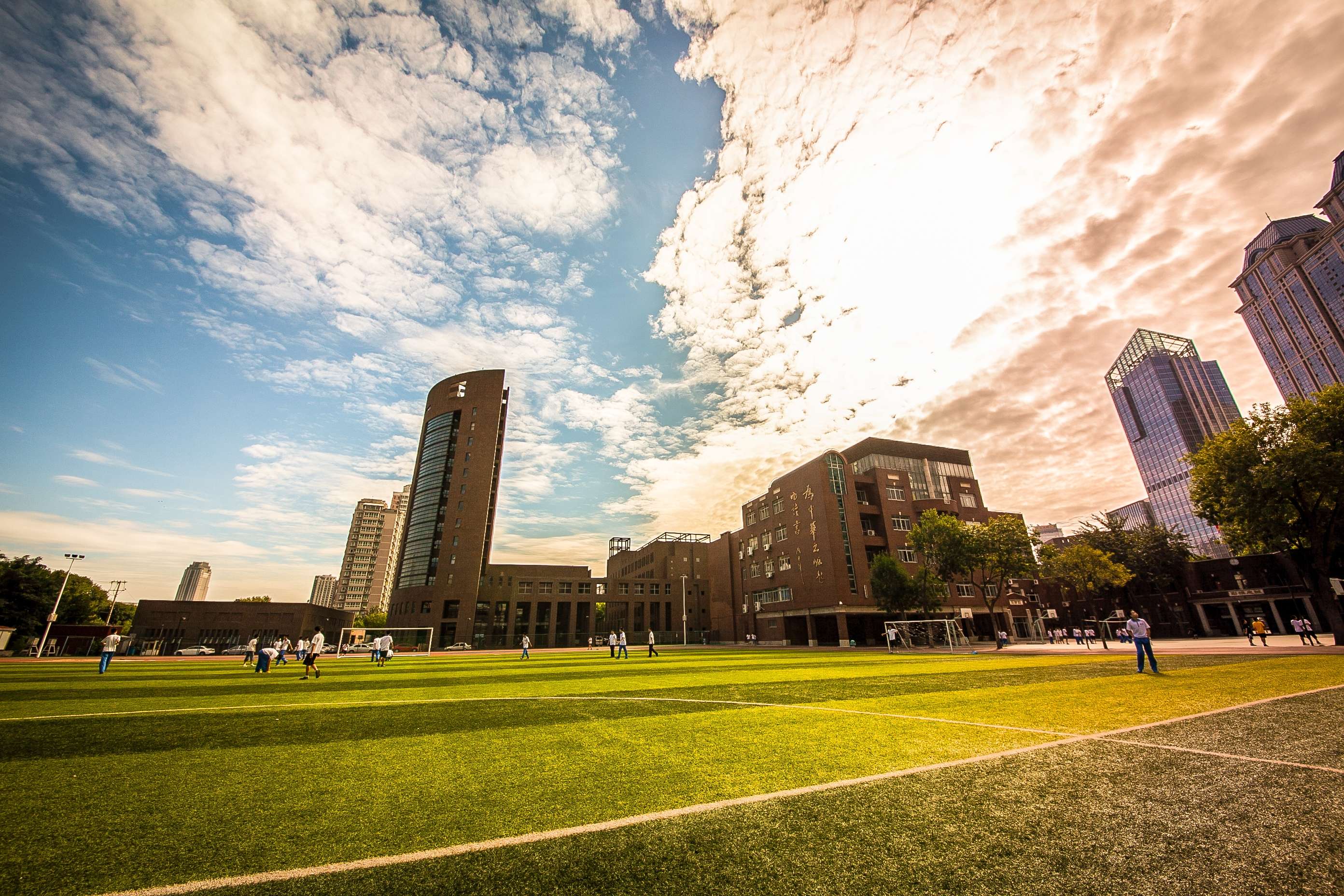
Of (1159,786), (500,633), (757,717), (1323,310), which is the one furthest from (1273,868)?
(1323,310)

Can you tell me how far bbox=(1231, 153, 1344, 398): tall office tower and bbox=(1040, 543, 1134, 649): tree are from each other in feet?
230

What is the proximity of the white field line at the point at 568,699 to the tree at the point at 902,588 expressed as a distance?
45337 millimetres

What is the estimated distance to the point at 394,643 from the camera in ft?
262

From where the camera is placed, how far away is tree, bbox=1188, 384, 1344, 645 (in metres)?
23.7

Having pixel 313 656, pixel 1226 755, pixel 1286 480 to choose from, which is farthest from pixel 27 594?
pixel 1286 480

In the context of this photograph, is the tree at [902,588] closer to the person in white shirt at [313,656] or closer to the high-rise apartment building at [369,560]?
the person in white shirt at [313,656]

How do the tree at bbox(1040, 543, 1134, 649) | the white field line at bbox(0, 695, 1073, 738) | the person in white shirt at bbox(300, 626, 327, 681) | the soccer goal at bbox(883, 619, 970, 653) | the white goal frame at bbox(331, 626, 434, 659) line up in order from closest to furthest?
the white field line at bbox(0, 695, 1073, 738), the person in white shirt at bbox(300, 626, 327, 681), the soccer goal at bbox(883, 619, 970, 653), the tree at bbox(1040, 543, 1134, 649), the white goal frame at bbox(331, 626, 434, 659)

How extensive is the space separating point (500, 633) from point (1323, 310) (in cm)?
15848

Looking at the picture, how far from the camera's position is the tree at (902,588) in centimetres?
5281

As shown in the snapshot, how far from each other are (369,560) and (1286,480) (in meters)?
229

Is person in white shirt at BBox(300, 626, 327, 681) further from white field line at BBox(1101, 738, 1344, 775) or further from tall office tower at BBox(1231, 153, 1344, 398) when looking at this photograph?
tall office tower at BBox(1231, 153, 1344, 398)

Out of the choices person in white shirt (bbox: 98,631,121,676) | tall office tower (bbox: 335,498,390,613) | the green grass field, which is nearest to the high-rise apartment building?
tall office tower (bbox: 335,498,390,613)

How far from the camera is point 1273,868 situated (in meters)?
3.96

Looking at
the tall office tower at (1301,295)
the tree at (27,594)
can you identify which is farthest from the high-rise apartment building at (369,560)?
the tall office tower at (1301,295)
